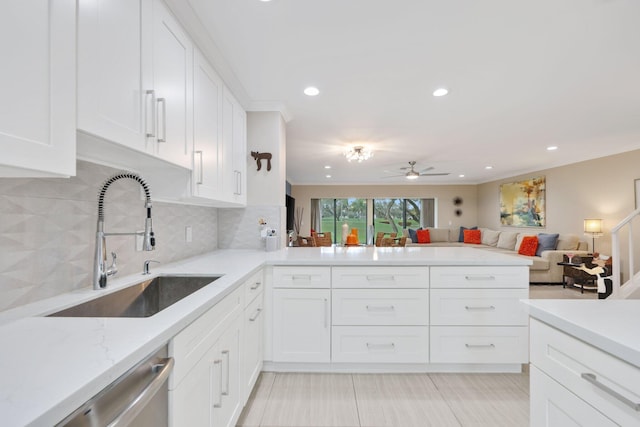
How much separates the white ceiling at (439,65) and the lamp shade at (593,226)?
1.57 metres

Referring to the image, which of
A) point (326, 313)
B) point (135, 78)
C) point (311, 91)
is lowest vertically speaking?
point (326, 313)

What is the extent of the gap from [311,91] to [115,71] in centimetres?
187

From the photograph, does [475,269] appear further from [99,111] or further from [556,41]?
[99,111]

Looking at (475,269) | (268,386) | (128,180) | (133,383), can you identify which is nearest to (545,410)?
(133,383)

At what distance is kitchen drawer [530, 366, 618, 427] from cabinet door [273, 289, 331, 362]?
142 cm

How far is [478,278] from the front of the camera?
7.54ft

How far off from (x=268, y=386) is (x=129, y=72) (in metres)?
2.10

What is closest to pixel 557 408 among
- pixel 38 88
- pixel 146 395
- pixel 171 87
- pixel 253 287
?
pixel 146 395

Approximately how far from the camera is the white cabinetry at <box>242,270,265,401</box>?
5.88 feet

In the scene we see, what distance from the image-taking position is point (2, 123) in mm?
674

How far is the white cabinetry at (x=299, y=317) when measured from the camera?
2283mm

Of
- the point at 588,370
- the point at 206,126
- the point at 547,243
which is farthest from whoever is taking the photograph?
the point at 547,243

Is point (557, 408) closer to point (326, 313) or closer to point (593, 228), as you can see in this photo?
point (326, 313)

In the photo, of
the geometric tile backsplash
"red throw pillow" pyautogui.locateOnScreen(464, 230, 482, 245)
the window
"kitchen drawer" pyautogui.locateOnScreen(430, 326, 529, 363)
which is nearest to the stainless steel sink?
the geometric tile backsplash
